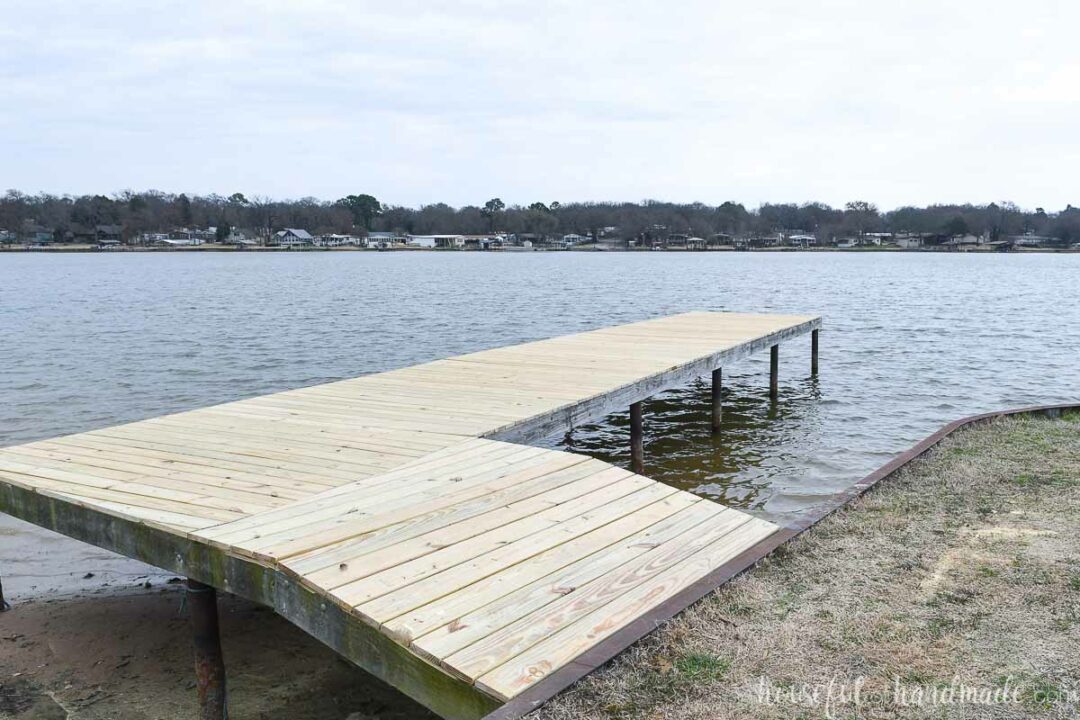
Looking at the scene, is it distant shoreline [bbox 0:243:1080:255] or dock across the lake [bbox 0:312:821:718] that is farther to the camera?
distant shoreline [bbox 0:243:1080:255]

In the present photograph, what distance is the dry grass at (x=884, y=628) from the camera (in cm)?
304

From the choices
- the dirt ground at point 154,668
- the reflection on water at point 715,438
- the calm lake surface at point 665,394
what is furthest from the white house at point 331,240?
the dirt ground at point 154,668

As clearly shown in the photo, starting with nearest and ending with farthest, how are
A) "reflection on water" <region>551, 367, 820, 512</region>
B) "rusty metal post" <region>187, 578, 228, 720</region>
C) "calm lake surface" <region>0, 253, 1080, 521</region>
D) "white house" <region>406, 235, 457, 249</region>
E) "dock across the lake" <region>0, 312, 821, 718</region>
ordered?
"dock across the lake" <region>0, 312, 821, 718</region>
"rusty metal post" <region>187, 578, 228, 720</region>
"reflection on water" <region>551, 367, 820, 512</region>
"calm lake surface" <region>0, 253, 1080, 521</region>
"white house" <region>406, 235, 457, 249</region>

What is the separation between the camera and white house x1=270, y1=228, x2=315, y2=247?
472 ft

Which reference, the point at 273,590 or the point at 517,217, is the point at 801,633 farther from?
the point at 517,217

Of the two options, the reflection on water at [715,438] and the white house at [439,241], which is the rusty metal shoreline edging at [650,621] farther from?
the white house at [439,241]

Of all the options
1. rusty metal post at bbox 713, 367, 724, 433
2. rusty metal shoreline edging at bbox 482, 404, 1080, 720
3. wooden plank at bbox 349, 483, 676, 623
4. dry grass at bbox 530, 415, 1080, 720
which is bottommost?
rusty metal post at bbox 713, 367, 724, 433

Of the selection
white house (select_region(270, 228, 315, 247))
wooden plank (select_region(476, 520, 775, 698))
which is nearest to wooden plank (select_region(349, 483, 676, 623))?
wooden plank (select_region(476, 520, 775, 698))

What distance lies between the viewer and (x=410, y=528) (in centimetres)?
422

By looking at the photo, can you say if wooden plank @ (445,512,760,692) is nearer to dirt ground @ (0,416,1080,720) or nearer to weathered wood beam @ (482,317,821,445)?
dirt ground @ (0,416,1080,720)

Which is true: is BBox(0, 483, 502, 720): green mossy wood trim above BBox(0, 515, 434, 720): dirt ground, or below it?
above

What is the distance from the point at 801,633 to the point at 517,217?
162 metres

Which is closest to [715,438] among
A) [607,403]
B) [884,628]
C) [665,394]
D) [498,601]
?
[665,394]

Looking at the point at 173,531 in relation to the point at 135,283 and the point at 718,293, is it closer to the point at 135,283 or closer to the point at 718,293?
the point at 718,293
